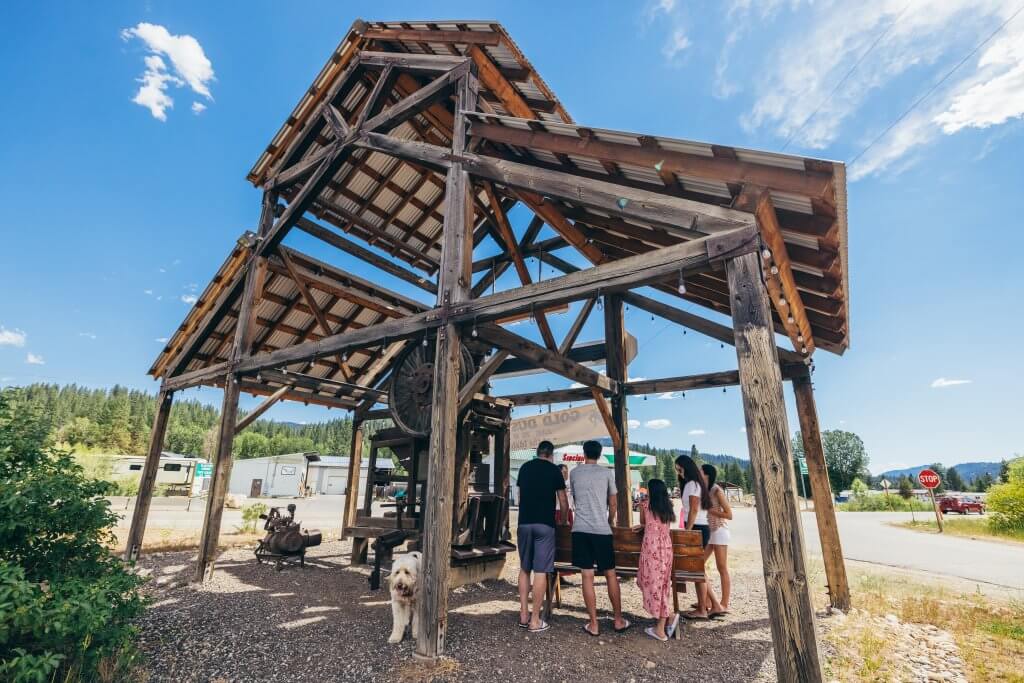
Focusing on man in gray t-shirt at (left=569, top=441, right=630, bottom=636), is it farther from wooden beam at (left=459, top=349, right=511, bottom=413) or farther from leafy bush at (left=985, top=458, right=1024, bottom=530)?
leafy bush at (left=985, top=458, right=1024, bottom=530)

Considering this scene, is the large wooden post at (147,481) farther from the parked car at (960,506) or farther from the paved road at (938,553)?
the parked car at (960,506)

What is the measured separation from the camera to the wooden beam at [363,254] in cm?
897

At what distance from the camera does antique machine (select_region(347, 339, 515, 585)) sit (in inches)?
273

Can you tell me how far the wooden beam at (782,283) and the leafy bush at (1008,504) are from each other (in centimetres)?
1642

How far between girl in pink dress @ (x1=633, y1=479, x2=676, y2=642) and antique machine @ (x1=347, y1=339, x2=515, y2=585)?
2.82 meters

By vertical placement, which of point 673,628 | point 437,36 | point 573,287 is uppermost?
point 437,36

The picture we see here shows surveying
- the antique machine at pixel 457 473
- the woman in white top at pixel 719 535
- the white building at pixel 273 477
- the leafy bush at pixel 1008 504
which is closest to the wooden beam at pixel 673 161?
the antique machine at pixel 457 473

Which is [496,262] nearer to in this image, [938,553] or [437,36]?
[437,36]

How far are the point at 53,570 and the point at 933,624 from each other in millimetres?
8693

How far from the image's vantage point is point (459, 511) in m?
6.83

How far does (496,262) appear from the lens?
1109cm

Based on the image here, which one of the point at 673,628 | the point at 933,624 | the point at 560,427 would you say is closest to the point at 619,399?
the point at 560,427

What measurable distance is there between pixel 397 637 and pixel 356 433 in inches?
302

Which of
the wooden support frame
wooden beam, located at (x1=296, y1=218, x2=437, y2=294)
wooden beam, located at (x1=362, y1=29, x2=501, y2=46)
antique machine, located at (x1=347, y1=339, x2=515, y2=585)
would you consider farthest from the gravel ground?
wooden beam, located at (x1=362, y1=29, x2=501, y2=46)
